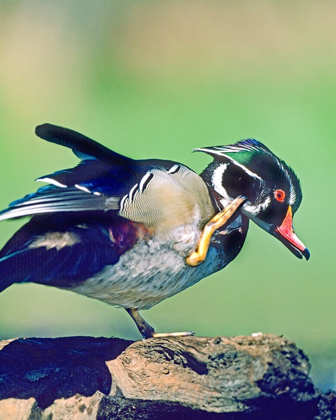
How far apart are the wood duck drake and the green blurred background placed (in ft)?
0.15

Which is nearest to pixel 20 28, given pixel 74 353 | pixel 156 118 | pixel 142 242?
pixel 156 118

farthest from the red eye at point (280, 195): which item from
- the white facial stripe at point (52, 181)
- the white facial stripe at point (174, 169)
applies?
the white facial stripe at point (52, 181)

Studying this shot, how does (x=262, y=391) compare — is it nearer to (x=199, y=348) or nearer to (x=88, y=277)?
(x=199, y=348)

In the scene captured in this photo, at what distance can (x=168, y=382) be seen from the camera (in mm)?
1818

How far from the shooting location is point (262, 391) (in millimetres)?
1740

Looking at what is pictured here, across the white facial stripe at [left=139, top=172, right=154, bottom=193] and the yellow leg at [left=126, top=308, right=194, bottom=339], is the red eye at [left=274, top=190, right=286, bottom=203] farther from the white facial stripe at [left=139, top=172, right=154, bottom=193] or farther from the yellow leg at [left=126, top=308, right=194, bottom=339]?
the yellow leg at [left=126, top=308, right=194, bottom=339]

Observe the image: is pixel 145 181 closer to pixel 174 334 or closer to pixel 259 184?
pixel 259 184

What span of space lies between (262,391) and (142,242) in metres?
0.56

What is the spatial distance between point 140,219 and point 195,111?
0.41m

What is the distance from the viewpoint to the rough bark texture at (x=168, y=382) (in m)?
1.75

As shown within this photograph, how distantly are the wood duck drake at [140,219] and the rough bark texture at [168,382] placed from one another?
18 centimetres

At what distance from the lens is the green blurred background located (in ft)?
6.34

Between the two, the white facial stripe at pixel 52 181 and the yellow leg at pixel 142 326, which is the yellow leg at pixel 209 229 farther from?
the white facial stripe at pixel 52 181

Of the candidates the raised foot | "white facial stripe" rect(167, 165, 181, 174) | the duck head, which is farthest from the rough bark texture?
"white facial stripe" rect(167, 165, 181, 174)
